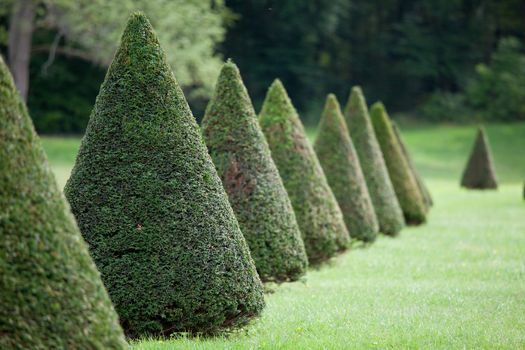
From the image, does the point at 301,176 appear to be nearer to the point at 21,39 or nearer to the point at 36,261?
the point at 36,261

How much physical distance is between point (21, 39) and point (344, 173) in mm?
25644

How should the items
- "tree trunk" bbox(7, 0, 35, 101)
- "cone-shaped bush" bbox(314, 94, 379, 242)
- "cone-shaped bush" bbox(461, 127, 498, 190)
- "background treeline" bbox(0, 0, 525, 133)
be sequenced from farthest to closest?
"background treeline" bbox(0, 0, 525, 133) < "tree trunk" bbox(7, 0, 35, 101) < "cone-shaped bush" bbox(461, 127, 498, 190) < "cone-shaped bush" bbox(314, 94, 379, 242)

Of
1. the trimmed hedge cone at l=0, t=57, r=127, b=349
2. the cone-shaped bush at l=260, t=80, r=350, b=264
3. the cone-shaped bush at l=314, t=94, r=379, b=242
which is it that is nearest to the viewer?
the trimmed hedge cone at l=0, t=57, r=127, b=349

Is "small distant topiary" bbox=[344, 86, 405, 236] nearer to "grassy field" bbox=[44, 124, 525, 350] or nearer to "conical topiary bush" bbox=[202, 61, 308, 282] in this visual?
"grassy field" bbox=[44, 124, 525, 350]

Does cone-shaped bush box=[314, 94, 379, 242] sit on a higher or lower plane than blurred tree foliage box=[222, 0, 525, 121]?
lower

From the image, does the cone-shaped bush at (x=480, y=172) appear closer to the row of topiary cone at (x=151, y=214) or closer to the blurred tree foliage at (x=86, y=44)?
the blurred tree foliage at (x=86, y=44)

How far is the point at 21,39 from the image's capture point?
119 ft

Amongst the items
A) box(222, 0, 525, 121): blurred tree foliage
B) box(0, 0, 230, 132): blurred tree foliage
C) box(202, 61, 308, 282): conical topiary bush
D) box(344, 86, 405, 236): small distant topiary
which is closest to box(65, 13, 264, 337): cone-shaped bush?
box(202, 61, 308, 282): conical topiary bush

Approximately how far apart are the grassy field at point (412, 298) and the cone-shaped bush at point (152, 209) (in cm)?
38

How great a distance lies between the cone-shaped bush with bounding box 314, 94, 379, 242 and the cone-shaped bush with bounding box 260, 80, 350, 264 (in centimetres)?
211

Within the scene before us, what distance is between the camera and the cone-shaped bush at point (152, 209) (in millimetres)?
6922

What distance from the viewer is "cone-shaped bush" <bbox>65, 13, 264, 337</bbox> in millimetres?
6922

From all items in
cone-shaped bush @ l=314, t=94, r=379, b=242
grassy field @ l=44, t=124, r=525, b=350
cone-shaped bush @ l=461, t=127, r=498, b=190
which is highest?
cone-shaped bush @ l=314, t=94, r=379, b=242

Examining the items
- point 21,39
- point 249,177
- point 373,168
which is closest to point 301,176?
point 249,177
